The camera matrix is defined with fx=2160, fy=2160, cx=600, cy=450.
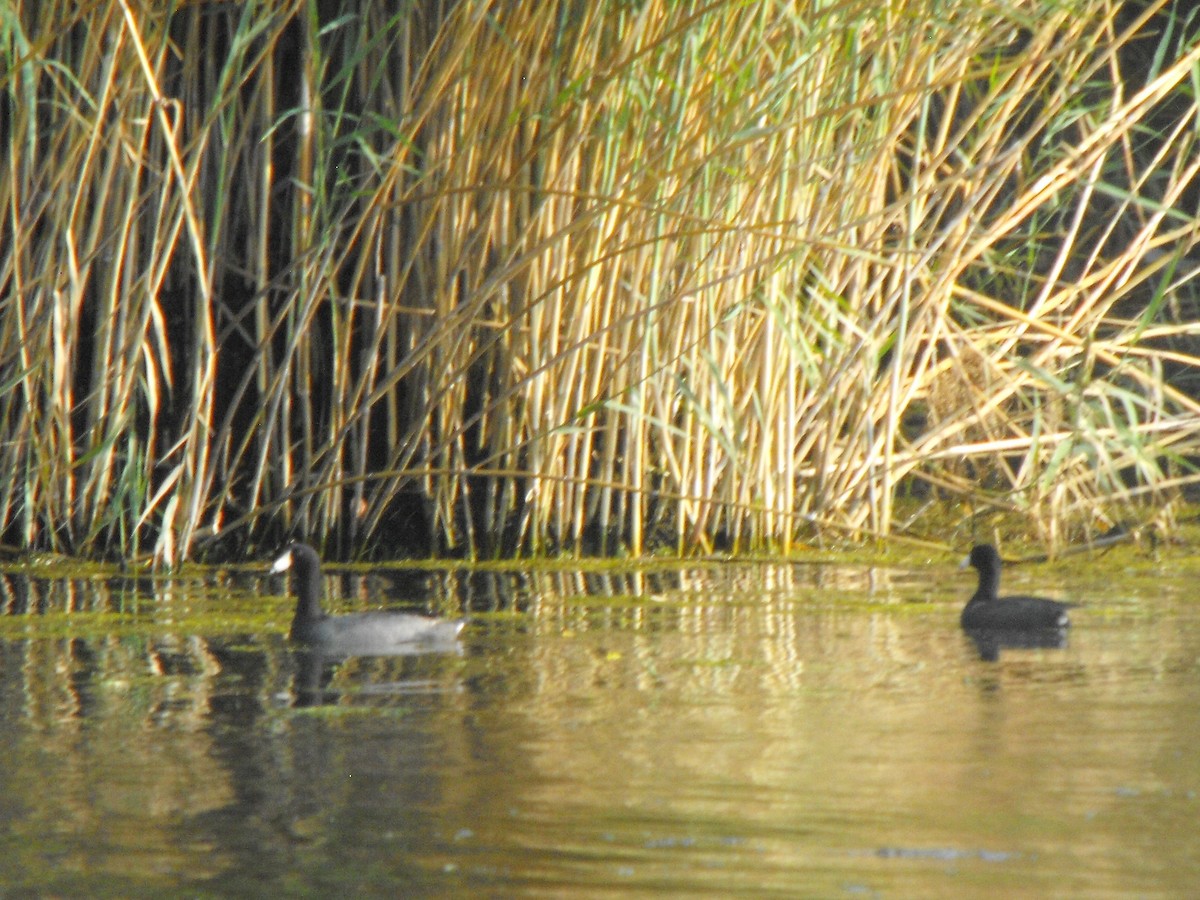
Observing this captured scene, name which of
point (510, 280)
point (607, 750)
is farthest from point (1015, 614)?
point (510, 280)

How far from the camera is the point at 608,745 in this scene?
14.5ft

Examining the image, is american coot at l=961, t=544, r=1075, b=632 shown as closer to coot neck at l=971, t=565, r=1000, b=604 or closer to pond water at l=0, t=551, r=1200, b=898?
pond water at l=0, t=551, r=1200, b=898

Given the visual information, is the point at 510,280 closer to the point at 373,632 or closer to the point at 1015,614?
the point at 373,632

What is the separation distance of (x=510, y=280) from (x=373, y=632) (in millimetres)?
1887

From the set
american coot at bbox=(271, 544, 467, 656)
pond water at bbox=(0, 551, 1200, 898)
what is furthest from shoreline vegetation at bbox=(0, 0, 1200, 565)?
american coot at bbox=(271, 544, 467, 656)

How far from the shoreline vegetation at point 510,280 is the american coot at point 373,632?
1002 mm

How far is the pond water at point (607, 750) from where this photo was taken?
3.47 meters

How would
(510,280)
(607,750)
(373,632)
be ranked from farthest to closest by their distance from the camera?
1. (510,280)
2. (373,632)
3. (607,750)

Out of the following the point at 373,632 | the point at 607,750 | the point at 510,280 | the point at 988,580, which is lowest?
the point at 607,750

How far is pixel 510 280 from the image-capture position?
739 cm

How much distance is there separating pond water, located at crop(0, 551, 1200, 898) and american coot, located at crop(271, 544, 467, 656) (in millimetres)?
68

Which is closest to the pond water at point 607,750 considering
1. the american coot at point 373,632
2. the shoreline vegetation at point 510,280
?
the american coot at point 373,632

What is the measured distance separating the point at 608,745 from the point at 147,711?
1128 millimetres

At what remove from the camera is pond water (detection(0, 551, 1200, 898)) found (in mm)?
3473
